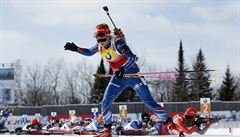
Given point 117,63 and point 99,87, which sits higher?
point 99,87

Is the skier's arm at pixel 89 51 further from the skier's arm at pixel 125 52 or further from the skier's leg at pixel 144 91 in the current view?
the skier's leg at pixel 144 91

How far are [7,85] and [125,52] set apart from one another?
31.9 m

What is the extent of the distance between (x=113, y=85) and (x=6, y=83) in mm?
31370

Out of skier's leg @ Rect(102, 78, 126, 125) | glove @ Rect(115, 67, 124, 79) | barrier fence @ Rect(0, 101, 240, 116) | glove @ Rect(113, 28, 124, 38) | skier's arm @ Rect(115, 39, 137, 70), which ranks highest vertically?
glove @ Rect(113, 28, 124, 38)

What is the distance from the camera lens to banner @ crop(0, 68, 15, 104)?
39.7m

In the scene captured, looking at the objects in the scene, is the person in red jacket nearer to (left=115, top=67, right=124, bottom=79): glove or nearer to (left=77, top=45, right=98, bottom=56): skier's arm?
(left=115, top=67, right=124, bottom=79): glove

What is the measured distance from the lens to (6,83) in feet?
131

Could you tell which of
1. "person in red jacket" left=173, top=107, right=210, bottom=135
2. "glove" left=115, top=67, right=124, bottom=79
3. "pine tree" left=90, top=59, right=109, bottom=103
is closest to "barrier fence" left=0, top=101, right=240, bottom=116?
"pine tree" left=90, top=59, right=109, bottom=103

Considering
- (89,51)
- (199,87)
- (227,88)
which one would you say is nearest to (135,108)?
(199,87)

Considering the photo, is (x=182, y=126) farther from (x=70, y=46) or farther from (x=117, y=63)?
(x=70, y=46)

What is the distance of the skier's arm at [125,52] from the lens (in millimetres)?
9750

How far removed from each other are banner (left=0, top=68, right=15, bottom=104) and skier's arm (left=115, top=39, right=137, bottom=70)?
31.1m

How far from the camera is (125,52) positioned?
9.76 metres

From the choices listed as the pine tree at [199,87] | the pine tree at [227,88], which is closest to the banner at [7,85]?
the pine tree at [199,87]
